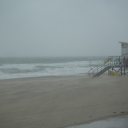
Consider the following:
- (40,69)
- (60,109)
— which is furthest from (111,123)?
(40,69)

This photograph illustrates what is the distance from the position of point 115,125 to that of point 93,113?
163 centimetres

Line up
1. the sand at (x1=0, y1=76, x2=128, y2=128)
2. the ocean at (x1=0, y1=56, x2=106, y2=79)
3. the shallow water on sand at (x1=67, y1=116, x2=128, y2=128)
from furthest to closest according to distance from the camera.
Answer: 1. the ocean at (x1=0, y1=56, x2=106, y2=79)
2. the sand at (x1=0, y1=76, x2=128, y2=128)
3. the shallow water on sand at (x1=67, y1=116, x2=128, y2=128)

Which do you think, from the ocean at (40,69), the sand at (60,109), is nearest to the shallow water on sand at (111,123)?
the sand at (60,109)

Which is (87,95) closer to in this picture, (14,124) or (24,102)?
(24,102)

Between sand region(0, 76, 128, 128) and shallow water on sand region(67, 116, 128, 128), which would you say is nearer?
shallow water on sand region(67, 116, 128, 128)

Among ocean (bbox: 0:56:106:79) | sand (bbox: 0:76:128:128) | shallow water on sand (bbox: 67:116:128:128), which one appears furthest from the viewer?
ocean (bbox: 0:56:106:79)

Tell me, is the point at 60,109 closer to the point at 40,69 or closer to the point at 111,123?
the point at 111,123

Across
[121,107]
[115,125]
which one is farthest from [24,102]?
[115,125]

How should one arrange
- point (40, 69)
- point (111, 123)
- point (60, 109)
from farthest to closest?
point (40, 69) < point (60, 109) < point (111, 123)

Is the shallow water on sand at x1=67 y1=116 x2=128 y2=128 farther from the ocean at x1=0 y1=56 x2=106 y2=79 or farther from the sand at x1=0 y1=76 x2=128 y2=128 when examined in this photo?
the ocean at x1=0 y1=56 x2=106 y2=79

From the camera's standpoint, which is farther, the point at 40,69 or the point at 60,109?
the point at 40,69

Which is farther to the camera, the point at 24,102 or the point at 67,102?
the point at 24,102

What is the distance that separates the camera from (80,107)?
7746 mm

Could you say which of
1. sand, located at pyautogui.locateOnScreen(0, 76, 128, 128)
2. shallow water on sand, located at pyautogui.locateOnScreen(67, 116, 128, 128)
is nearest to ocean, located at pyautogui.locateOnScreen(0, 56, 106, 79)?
sand, located at pyautogui.locateOnScreen(0, 76, 128, 128)
